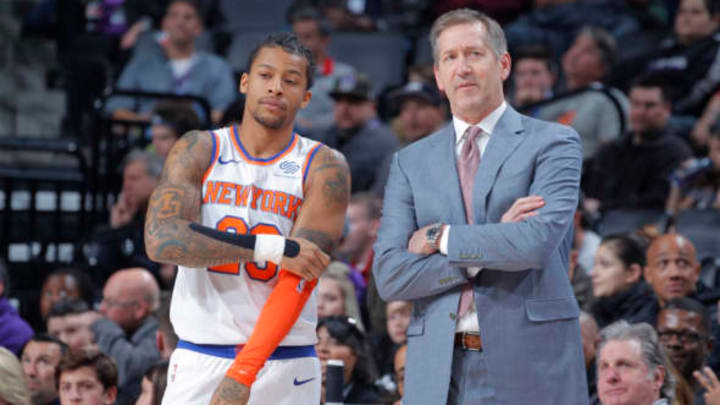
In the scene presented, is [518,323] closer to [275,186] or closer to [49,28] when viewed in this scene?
Result: [275,186]

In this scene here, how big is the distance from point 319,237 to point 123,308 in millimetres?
3595

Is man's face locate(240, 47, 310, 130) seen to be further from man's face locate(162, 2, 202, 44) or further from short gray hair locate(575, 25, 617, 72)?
man's face locate(162, 2, 202, 44)

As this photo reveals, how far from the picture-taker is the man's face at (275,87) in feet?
13.9

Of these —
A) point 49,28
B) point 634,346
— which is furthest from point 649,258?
point 49,28

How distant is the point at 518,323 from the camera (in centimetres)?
395

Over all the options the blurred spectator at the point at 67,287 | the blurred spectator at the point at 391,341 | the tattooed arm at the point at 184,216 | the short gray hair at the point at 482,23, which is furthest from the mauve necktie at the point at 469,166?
the blurred spectator at the point at 67,287

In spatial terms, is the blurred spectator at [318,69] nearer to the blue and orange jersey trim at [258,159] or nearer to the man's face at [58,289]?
the man's face at [58,289]

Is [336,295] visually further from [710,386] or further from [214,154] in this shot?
[214,154]

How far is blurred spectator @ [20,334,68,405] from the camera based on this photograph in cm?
672

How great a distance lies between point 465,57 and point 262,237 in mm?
1007

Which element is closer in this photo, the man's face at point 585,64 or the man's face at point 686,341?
the man's face at point 686,341

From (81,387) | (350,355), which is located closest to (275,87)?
(350,355)

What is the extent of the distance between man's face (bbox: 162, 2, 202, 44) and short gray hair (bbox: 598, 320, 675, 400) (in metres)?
5.98

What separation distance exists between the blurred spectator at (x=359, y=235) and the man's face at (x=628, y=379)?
2.88 meters
